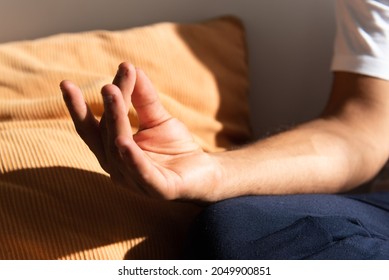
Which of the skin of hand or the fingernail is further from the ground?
the fingernail

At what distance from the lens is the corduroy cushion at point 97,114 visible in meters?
0.73

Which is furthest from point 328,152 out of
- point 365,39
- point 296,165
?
point 365,39

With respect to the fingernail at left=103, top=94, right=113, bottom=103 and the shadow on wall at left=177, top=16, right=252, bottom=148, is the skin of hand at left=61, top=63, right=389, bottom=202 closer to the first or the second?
the fingernail at left=103, top=94, right=113, bottom=103

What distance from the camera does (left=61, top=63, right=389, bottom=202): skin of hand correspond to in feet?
2.01

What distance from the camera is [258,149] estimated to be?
869mm

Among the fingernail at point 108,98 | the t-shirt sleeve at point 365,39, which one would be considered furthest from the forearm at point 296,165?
the fingernail at point 108,98

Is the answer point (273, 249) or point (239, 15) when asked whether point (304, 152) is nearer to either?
point (273, 249)

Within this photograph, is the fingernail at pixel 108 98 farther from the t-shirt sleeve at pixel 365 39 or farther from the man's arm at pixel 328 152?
the t-shirt sleeve at pixel 365 39

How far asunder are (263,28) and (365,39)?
22 cm

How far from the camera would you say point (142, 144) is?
68cm

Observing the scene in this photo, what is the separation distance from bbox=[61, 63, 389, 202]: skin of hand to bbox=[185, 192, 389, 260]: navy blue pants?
0.11ft

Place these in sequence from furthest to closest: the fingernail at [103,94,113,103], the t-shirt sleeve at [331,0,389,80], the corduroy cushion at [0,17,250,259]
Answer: the t-shirt sleeve at [331,0,389,80] → the corduroy cushion at [0,17,250,259] → the fingernail at [103,94,113,103]

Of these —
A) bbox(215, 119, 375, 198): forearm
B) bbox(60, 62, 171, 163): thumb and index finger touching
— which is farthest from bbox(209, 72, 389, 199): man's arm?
bbox(60, 62, 171, 163): thumb and index finger touching
